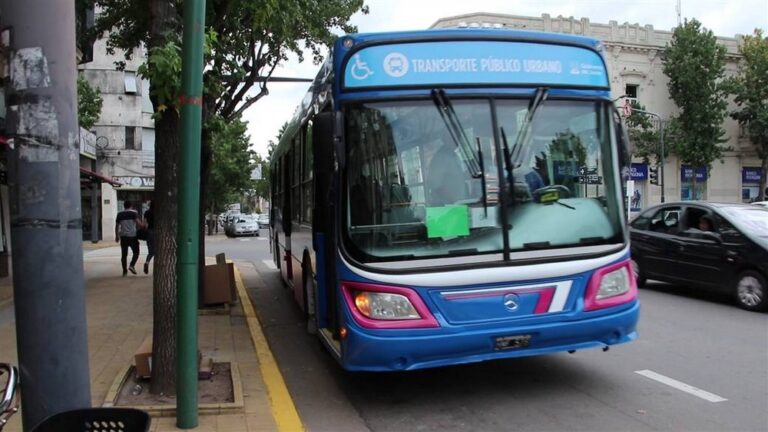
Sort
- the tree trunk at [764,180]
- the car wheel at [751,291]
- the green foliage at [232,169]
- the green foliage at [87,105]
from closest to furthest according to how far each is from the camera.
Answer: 1. the car wheel at [751,291]
2. the green foliage at [87,105]
3. the tree trunk at [764,180]
4. the green foliage at [232,169]

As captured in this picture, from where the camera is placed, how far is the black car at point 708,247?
28.0ft

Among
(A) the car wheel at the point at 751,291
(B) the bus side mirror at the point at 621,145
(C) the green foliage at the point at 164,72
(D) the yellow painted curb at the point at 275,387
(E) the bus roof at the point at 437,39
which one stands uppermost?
(E) the bus roof at the point at 437,39

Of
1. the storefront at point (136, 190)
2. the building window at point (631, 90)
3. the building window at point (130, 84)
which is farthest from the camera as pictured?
the building window at point (631, 90)

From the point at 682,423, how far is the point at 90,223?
34.4 metres

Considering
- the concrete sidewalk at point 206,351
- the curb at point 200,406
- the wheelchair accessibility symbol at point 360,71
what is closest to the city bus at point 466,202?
the wheelchair accessibility symbol at point 360,71

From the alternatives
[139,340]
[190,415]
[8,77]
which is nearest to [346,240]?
[190,415]

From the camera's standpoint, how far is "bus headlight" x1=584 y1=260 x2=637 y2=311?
487cm

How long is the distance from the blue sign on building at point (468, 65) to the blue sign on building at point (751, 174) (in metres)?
39.7

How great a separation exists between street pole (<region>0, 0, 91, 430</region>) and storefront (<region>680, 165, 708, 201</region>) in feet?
129

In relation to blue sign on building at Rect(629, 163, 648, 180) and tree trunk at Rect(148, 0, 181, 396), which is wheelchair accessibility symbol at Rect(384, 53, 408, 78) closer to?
tree trunk at Rect(148, 0, 181, 396)

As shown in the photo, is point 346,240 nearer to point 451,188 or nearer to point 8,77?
point 451,188

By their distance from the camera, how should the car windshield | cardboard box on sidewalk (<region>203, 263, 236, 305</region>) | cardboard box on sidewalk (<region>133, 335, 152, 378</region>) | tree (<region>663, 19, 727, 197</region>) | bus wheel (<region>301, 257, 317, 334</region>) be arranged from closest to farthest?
cardboard box on sidewalk (<region>133, 335, 152, 378</region>) < bus wheel (<region>301, 257, 317, 334</region>) < the car windshield < cardboard box on sidewalk (<region>203, 263, 236, 305</region>) < tree (<region>663, 19, 727, 197</region>)

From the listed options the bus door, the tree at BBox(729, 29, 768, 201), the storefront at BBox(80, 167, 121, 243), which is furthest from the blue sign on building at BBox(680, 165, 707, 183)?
the bus door

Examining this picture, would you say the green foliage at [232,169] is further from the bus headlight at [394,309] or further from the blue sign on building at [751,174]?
the bus headlight at [394,309]
